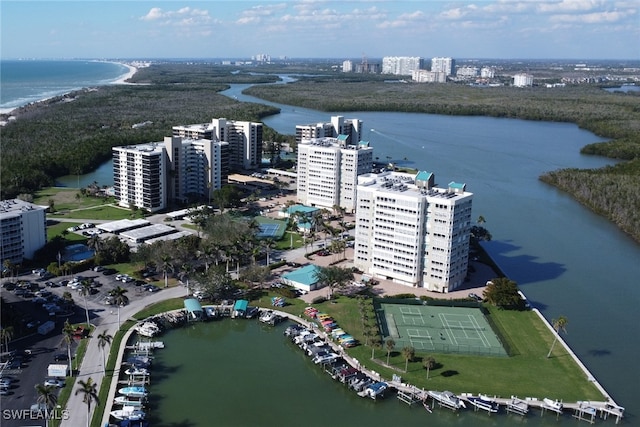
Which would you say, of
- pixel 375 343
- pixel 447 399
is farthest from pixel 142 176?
pixel 447 399

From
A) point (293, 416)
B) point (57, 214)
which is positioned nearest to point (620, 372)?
point (293, 416)

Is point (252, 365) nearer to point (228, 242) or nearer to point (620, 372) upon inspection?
point (228, 242)

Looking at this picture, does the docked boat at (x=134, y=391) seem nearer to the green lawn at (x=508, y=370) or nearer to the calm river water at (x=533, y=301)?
the calm river water at (x=533, y=301)

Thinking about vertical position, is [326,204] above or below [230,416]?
above

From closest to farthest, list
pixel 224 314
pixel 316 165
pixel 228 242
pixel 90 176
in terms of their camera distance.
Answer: pixel 224 314, pixel 228 242, pixel 316 165, pixel 90 176

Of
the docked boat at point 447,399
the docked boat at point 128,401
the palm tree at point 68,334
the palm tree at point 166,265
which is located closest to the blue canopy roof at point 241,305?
the palm tree at point 166,265

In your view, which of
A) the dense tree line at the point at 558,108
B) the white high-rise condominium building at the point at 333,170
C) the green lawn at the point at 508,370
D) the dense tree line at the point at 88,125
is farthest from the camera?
the dense tree line at the point at 88,125

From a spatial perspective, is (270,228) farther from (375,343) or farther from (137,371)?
(137,371)
